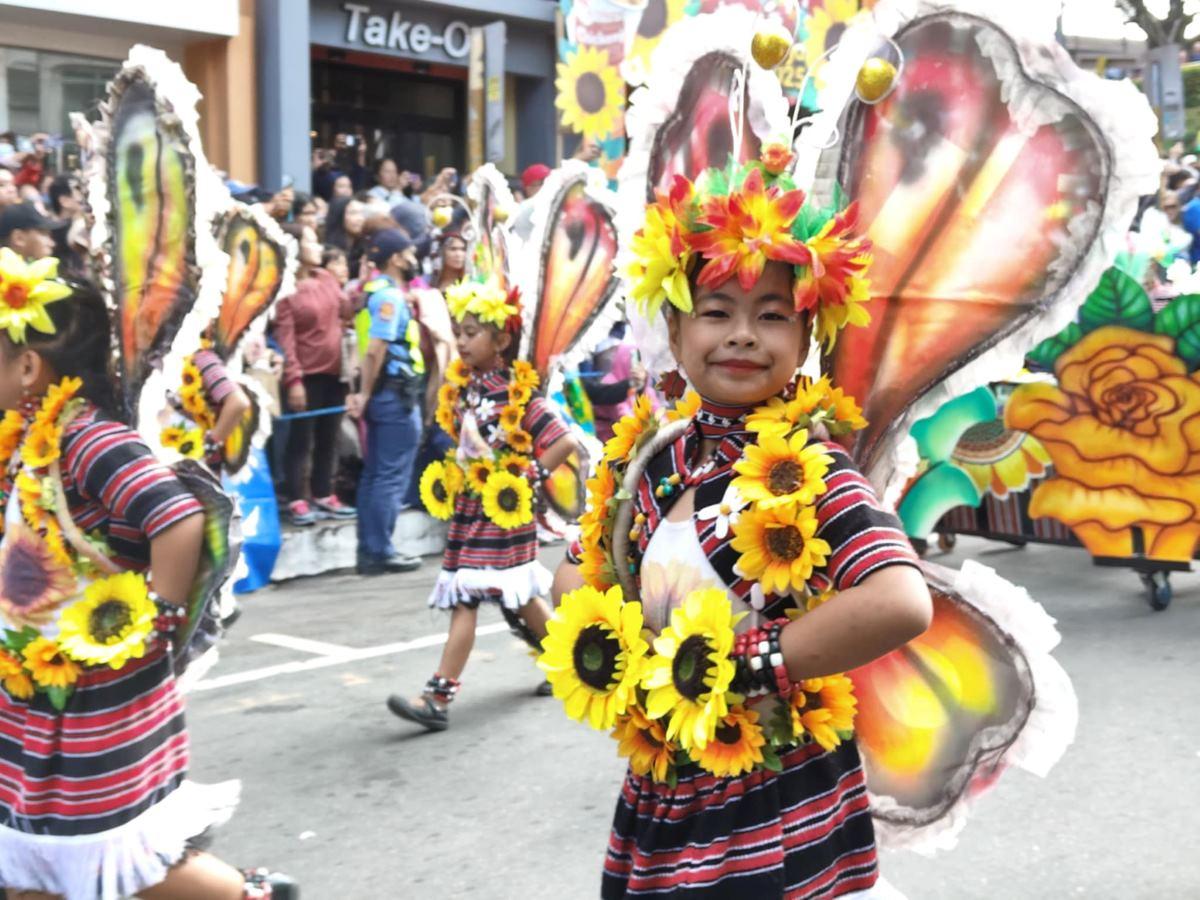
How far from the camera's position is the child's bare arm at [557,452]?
546 centimetres

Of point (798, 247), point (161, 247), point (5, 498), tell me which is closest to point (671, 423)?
point (798, 247)

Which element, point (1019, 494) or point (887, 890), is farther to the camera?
point (1019, 494)

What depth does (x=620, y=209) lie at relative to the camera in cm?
295

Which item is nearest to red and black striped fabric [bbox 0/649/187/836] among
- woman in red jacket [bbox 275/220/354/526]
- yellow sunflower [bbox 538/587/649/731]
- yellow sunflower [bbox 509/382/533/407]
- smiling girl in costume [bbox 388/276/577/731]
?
yellow sunflower [bbox 538/587/649/731]

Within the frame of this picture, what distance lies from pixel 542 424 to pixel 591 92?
689cm

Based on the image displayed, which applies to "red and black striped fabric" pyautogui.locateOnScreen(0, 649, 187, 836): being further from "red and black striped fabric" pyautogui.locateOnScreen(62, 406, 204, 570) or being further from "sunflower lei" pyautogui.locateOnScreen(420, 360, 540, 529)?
"sunflower lei" pyautogui.locateOnScreen(420, 360, 540, 529)

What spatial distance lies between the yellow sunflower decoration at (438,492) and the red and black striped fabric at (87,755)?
272cm

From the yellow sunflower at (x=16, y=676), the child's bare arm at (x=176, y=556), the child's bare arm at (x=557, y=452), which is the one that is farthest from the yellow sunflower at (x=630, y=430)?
the child's bare arm at (x=557, y=452)

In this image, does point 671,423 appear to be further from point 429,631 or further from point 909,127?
point 429,631

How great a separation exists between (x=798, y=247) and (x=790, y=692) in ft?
2.25

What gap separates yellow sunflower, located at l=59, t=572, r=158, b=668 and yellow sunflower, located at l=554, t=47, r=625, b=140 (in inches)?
360

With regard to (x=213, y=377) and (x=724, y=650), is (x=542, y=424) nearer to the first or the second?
(x=213, y=377)

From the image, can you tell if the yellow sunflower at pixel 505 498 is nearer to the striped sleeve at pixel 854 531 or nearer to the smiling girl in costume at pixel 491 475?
the smiling girl in costume at pixel 491 475

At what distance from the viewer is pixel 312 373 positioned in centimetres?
901
